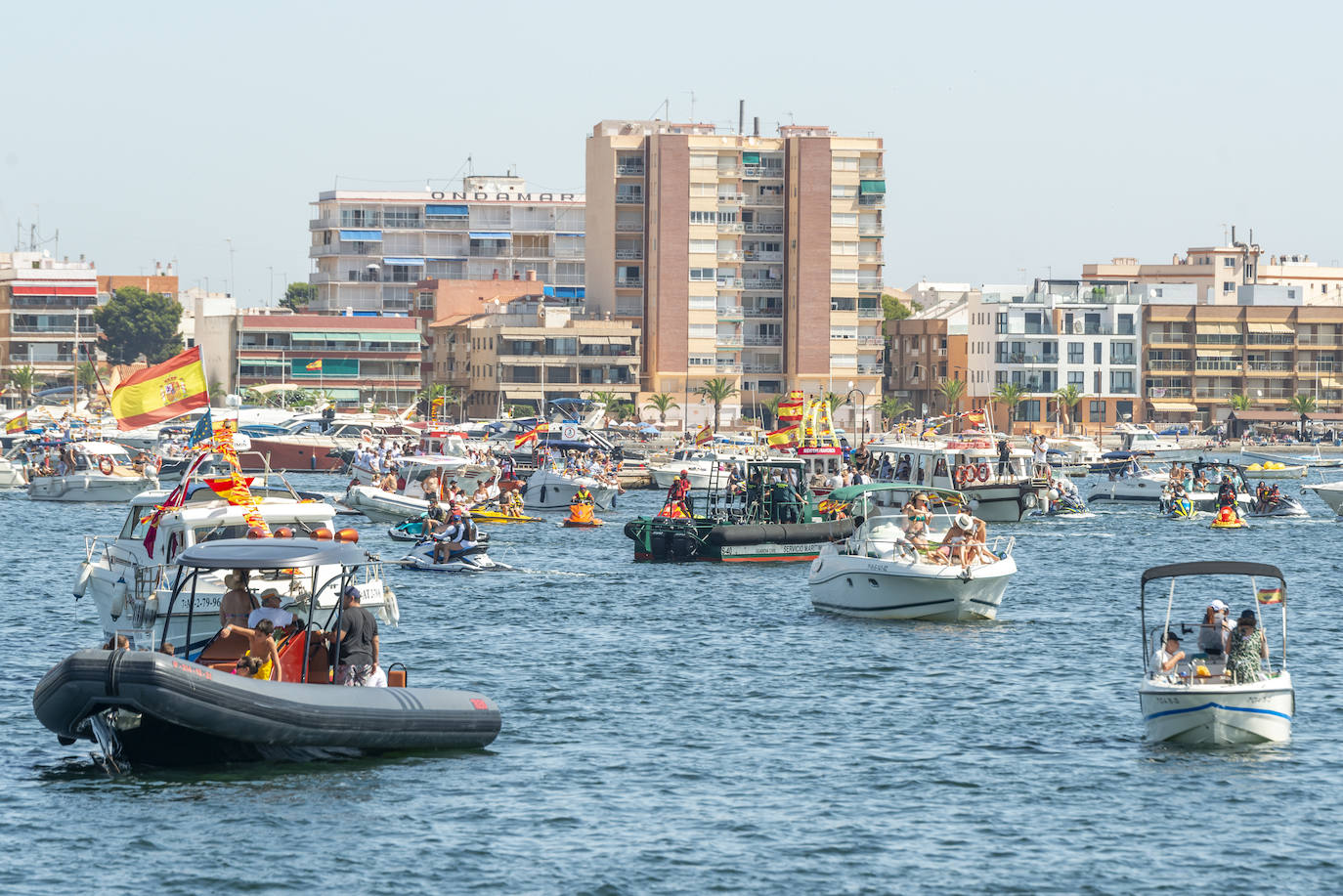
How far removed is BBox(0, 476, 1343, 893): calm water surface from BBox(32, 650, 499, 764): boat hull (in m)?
0.45

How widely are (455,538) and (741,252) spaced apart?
10819 cm

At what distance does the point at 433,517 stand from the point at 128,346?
14664 centimetres

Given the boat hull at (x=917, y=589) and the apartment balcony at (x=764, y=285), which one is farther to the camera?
the apartment balcony at (x=764, y=285)

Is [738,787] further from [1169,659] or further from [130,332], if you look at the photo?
[130,332]

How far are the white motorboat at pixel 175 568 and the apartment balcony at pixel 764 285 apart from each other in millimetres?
122991

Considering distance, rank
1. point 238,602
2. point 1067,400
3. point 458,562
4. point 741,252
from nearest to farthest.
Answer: point 238,602 → point 458,562 → point 741,252 → point 1067,400

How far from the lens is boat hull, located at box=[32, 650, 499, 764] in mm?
23641

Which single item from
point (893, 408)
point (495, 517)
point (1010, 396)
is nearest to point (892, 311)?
point (893, 408)

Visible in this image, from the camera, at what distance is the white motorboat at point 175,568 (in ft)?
108

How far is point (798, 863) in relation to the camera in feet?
72.4

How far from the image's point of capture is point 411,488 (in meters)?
81.2

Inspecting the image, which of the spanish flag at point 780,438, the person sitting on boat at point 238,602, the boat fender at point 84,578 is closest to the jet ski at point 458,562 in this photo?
the boat fender at point 84,578

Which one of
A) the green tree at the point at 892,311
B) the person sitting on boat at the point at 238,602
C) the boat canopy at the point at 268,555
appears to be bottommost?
the person sitting on boat at the point at 238,602

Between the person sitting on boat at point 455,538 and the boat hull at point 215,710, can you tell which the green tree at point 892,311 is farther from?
the boat hull at point 215,710
